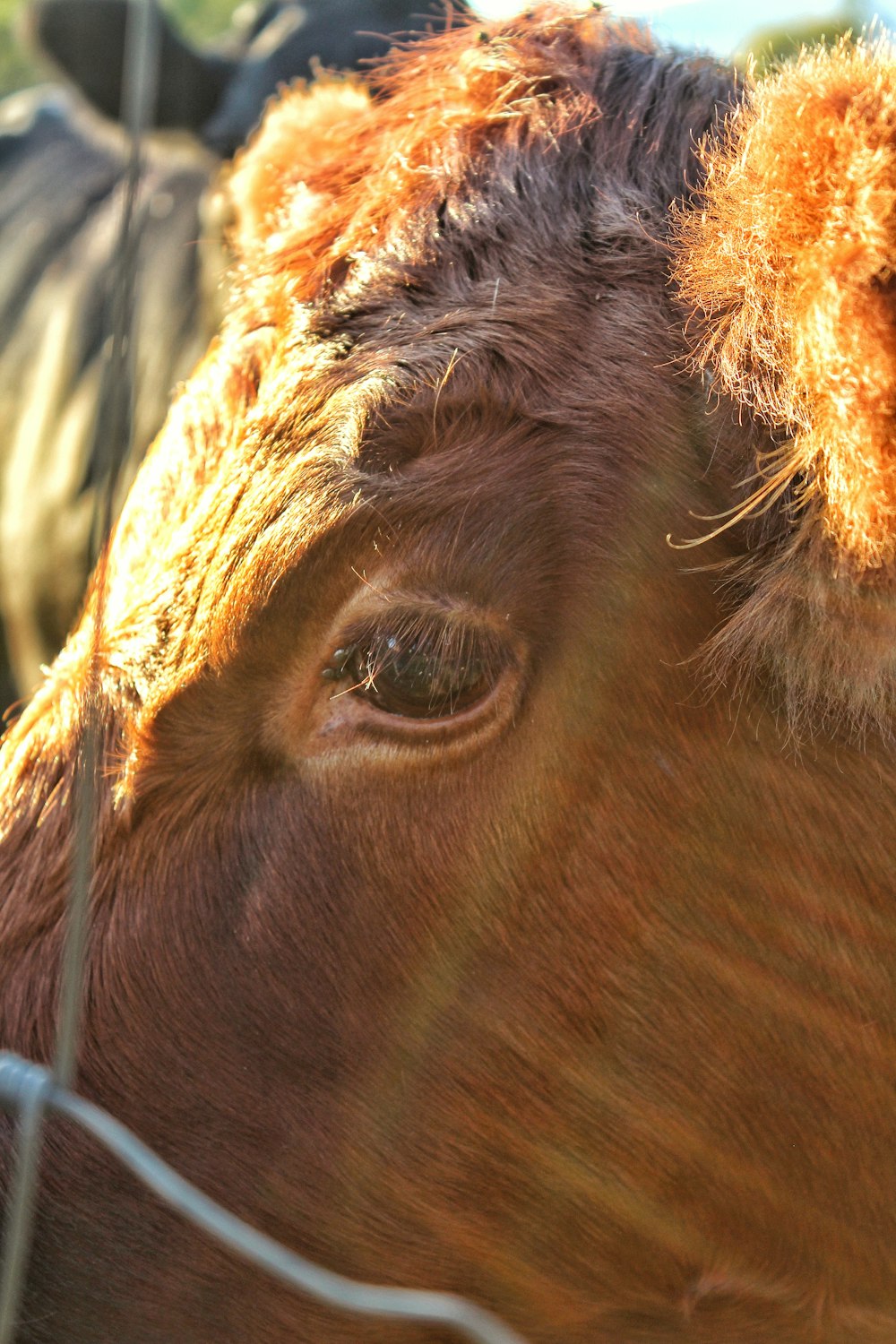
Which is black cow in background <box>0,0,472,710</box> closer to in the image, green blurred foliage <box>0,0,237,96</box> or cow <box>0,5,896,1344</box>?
cow <box>0,5,896,1344</box>

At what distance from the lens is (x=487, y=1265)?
5.16 feet

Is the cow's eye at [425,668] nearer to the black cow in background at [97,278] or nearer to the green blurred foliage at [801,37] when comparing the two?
the green blurred foliage at [801,37]

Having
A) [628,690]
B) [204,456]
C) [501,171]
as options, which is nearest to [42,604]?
[204,456]

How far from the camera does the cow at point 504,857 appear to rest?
1.48 metres

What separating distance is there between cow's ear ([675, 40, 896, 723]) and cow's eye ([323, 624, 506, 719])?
293 mm

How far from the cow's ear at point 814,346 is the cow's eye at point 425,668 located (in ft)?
0.96

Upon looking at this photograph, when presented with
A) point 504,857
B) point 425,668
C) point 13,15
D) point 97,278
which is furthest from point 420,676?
point 13,15

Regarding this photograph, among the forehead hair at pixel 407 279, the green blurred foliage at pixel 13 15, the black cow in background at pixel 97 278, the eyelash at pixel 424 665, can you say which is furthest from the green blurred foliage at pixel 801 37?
the green blurred foliage at pixel 13 15

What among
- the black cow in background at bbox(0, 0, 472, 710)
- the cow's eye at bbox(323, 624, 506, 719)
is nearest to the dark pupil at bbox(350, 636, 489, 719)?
the cow's eye at bbox(323, 624, 506, 719)

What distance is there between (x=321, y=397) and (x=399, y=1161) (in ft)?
3.11

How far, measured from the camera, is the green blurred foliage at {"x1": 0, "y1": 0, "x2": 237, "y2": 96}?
27.4 feet

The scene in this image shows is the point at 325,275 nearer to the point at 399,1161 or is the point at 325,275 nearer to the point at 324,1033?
the point at 324,1033

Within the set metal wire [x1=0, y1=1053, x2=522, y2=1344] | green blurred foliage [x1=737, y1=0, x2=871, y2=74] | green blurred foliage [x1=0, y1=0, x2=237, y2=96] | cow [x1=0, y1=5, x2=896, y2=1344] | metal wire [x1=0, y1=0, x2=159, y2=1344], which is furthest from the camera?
green blurred foliage [x1=0, y1=0, x2=237, y2=96]

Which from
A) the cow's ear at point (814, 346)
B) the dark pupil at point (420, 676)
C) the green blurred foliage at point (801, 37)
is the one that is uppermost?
the green blurred foliage at point (801, 37)
